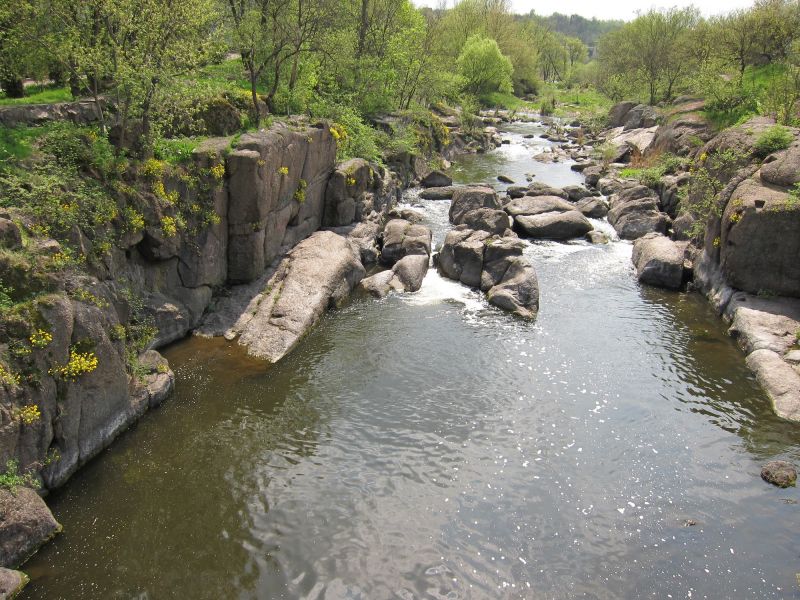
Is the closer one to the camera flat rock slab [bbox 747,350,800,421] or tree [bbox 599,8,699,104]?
flat rock slab [bbox 747,350,800,421]

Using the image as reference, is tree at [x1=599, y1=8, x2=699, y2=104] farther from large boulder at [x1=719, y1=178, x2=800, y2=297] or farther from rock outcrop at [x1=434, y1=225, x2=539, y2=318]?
rock outcrop at [x1=434, y1=225, x2=539, y2=318]

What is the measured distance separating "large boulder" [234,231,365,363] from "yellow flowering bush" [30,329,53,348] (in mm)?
8212

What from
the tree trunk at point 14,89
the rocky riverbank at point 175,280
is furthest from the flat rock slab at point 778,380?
the tree trunk at point 14,89

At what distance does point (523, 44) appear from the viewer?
116 metres

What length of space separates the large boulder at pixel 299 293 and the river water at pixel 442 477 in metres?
0.81

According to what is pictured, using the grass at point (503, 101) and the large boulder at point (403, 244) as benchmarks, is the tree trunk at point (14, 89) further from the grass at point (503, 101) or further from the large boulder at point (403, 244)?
the grass at point (503, 101)

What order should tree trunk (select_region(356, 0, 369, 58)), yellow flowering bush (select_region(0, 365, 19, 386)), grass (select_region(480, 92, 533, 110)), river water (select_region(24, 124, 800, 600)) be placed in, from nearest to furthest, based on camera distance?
yellow flowering bush (select_region(0, 365, 19, 386)) < river water (select_region(24, 124, 800, 600)) < tree trunk (select_region(356, 0, 369, 58)) < grass (select_region(480, 92, 533, 110))

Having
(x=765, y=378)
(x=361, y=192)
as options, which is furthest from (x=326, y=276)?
(x=765, y=378)

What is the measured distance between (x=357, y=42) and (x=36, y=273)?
141 feet

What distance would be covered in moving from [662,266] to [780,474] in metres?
15.9

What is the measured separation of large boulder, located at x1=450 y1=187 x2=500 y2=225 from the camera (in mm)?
37603

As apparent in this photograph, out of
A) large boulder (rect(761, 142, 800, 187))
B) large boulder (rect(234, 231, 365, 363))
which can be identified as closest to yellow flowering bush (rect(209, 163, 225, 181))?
large boulder (rect(234, 231, 365, 363))

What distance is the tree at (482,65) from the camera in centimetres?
8444

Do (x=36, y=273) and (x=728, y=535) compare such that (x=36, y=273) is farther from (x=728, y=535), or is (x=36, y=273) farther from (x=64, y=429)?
(x=728, y=535)
